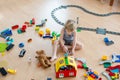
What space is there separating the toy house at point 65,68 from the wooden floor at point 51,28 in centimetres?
5

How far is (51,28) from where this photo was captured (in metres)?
2.25

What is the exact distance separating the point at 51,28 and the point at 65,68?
0.71 m

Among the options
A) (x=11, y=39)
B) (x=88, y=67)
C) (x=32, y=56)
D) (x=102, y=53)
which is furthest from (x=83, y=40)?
(x=11, y=39)

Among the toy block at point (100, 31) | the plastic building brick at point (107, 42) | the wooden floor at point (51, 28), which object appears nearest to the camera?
the wooden floor at point (51, 28)

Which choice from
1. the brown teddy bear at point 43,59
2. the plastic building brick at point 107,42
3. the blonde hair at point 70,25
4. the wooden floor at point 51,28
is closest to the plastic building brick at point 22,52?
the wooden floor at point 51,28

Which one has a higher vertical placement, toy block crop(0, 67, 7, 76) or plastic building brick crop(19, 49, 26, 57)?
plastic building brick crop(19, 49, 26, 57)

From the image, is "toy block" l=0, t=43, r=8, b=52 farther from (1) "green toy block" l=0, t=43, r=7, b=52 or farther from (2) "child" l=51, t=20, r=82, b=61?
(2) "child" l=51, t=20, r=82, b=61

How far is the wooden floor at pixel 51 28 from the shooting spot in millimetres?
1759

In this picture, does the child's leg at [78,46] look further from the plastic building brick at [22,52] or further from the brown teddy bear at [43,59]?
the plastic building brick at [22,52]

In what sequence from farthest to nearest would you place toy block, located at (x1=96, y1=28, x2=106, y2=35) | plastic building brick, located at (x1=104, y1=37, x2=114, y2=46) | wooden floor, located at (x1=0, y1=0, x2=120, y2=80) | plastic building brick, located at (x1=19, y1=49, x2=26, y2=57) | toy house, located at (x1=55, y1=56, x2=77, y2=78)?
toy block, located at (x1=96, y1=28, x2=106, y2=35) < plastic building brick, located at (x1=104, y1=37, x2=114, y2=46) < plastic building brick, located at (x1=19, y1=49, x2=26, y2=57) < wooden floor, located at (x1=0, y1=0, x2=120, y2=80) < toy house, located at (x1=55, y1=56, x2=77, y2=78)

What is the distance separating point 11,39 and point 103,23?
3.39ft

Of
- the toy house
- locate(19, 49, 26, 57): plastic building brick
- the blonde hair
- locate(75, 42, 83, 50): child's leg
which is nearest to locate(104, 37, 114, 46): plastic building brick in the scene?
locate(75, 42, 83, 50): child's leg

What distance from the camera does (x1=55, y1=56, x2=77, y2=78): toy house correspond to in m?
1.63

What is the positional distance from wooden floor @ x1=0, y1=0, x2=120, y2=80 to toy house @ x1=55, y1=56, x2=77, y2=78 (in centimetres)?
5
